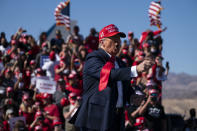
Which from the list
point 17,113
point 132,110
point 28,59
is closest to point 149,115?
point 132,110

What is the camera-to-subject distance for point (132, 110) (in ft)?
26.4

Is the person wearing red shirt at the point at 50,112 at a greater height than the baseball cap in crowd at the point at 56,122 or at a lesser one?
greater

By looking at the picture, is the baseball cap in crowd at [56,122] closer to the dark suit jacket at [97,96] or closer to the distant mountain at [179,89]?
the dark suit jacket at [97,96]

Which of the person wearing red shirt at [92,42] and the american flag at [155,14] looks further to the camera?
the person wearing red shirt at [92,42]

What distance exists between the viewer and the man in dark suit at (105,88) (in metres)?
3.90

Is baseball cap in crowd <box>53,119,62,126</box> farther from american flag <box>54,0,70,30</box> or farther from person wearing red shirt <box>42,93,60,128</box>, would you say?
american flag <box>54,0,70,30</box>

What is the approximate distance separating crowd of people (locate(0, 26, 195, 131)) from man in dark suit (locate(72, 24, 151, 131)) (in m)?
2.56

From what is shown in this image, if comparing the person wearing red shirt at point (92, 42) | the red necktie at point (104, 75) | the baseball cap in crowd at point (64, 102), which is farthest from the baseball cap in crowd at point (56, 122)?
the red necktie at point (104, 75)

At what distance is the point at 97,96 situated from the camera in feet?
13.3

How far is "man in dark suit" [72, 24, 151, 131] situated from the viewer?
3898mm

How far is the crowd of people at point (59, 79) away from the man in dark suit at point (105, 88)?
2562mm

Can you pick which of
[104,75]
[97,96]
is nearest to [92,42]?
[97,96]

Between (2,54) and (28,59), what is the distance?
1.00 meters

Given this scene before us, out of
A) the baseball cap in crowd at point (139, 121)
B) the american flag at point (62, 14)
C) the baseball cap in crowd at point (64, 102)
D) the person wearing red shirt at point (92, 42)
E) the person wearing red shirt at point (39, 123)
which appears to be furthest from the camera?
the american flag at point (62, 14)
